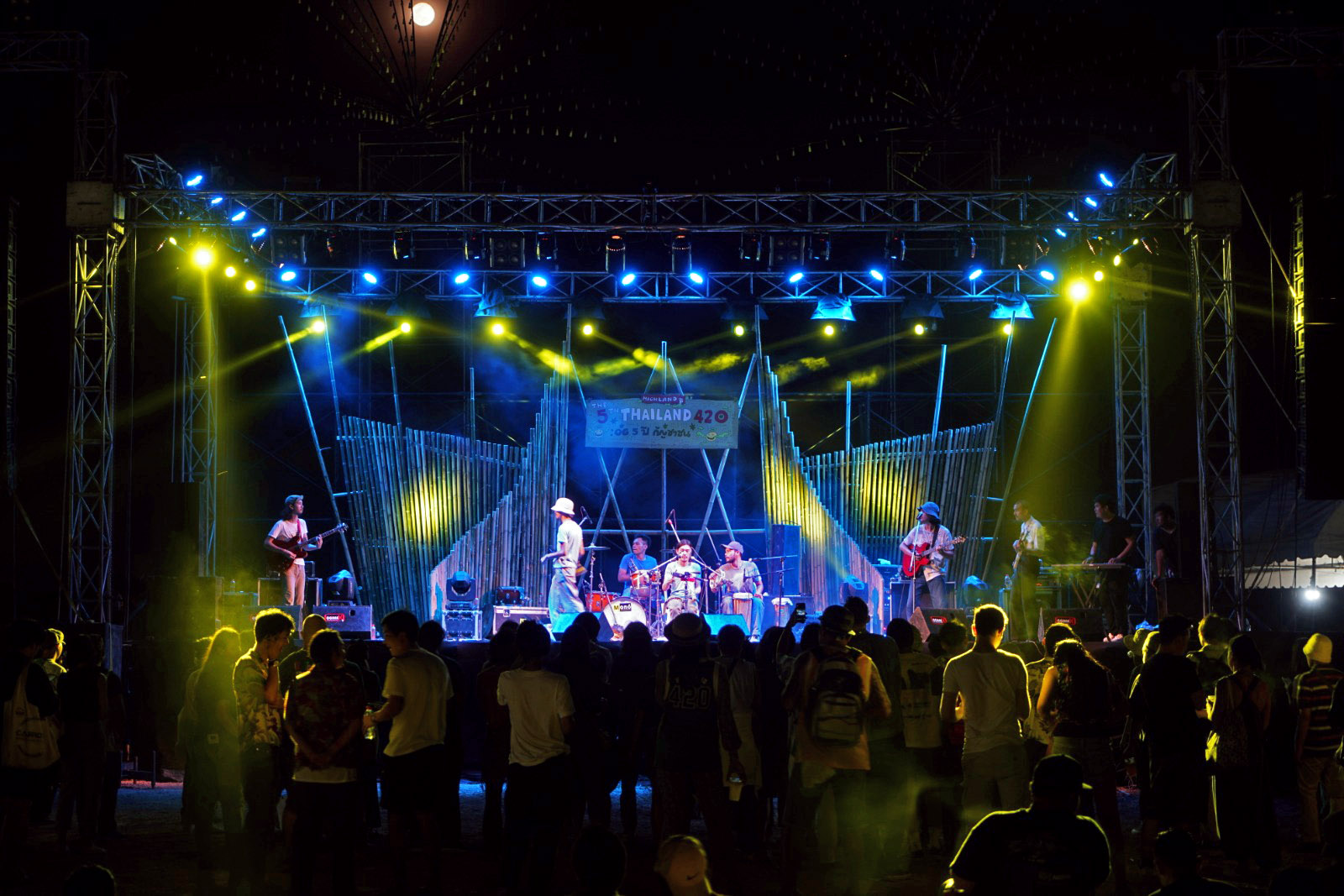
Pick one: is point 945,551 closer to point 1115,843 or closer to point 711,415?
point 711,415

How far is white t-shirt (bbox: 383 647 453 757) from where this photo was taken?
6699 mm

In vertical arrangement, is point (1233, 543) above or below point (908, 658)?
above

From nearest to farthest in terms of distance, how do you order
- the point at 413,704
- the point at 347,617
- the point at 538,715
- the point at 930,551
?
the point at 538,715 → the point at 413,704 → the point at 347,617 → the point at 930,551

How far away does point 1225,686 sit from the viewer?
24.9 feet

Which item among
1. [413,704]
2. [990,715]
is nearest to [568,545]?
[413,704]

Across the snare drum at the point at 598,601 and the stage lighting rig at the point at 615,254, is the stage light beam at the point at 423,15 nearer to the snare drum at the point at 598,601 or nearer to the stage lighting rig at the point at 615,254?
the stage lighting rig at the point at 615,254

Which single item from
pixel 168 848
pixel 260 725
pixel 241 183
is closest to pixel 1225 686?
pixel 260 725

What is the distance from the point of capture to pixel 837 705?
6.51 m

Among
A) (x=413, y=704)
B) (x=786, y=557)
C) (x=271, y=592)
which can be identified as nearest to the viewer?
(x=413, y=704)

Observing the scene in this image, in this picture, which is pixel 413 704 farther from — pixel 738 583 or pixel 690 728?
pixel 738 583

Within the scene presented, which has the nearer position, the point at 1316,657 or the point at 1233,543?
the point at 1316,657

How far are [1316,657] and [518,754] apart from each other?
472 cm

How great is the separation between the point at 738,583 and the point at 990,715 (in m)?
10.2

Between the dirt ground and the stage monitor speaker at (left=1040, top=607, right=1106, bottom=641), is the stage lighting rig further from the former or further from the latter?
the dirt ground
